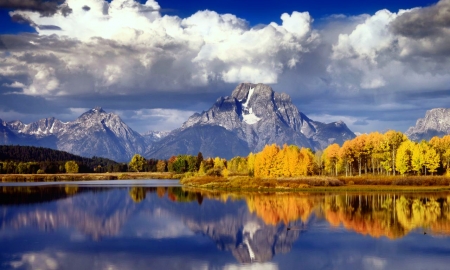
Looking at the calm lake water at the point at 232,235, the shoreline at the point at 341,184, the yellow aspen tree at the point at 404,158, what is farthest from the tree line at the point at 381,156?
the calm lake water at the point at 232,235

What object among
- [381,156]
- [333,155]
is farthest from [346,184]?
[333,155]

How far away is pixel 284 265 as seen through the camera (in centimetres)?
3816

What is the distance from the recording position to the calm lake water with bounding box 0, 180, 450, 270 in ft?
129

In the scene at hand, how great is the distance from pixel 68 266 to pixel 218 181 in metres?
99.5

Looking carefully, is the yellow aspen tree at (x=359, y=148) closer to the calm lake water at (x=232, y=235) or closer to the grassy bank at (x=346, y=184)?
the grassy bank at (x=346, y=184)

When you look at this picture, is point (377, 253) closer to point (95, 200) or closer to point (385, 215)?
point (385, 215)

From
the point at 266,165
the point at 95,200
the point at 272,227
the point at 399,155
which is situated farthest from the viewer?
the point at 266,165

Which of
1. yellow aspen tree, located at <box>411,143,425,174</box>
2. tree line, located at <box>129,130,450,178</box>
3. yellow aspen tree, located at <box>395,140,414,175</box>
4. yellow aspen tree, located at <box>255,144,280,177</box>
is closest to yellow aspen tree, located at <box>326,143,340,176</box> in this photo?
tree line, located at <box>129,130,450,178</box>

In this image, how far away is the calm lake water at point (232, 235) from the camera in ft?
129

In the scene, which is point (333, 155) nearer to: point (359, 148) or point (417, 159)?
point (359, 148)

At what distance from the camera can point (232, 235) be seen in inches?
2106

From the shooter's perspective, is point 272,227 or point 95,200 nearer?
point 272,227

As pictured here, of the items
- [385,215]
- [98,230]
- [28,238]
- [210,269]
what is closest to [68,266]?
[210,269]

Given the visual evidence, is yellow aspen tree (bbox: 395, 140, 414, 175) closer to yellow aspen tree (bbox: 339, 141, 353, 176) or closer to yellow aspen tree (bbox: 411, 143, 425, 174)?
yellow aspen tree (bbox: 411, 143, 425, 174)
